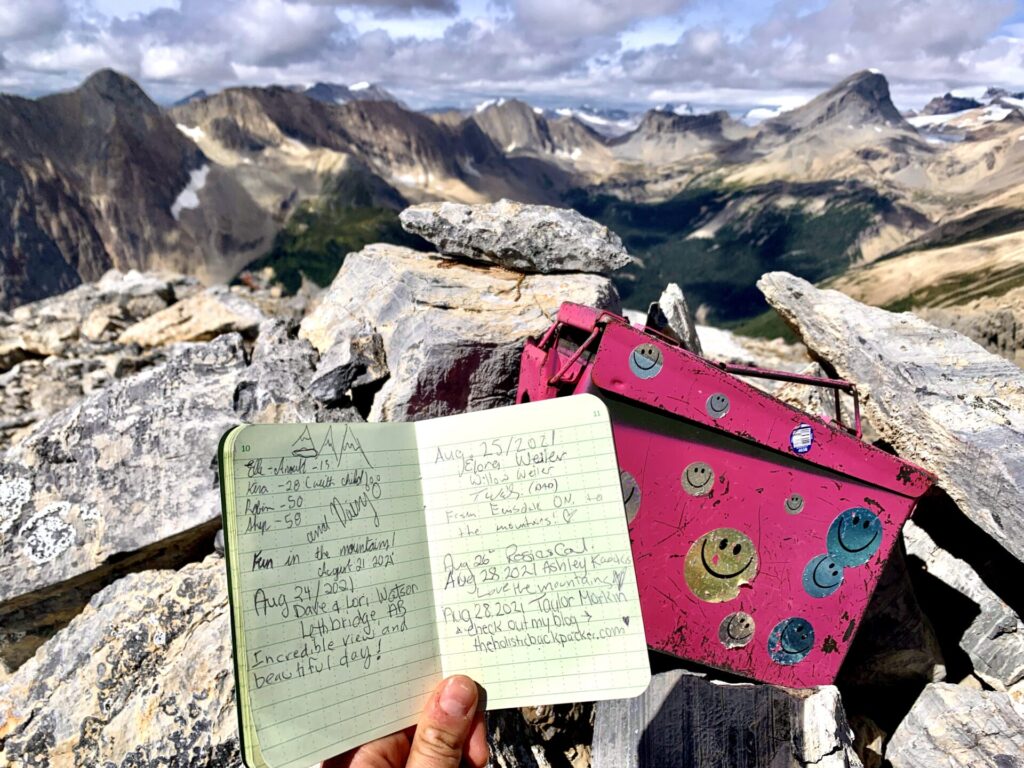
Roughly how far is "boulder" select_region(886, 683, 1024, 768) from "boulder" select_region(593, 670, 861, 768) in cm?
78

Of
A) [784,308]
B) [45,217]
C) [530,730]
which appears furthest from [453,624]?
[45,217]

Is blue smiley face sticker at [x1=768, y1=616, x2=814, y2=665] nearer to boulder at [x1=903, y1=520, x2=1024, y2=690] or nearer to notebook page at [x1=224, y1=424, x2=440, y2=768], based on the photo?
boulder at [x1=903, y1=520, x2=1024, y2=690]

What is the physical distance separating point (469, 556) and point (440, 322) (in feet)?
9.70

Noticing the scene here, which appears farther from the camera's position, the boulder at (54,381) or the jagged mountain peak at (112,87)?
the jagged mountain peak at (112,87)

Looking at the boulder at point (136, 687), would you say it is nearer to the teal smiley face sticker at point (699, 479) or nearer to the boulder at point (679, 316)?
the teal smiley face sticker at point (699, 479)

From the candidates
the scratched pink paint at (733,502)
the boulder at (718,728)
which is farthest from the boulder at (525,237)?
the boulder at (718,728)

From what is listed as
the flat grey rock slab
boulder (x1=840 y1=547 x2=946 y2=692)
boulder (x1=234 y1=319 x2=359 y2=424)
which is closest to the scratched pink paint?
boulder (x1=840 y1=547 x2=946 y2=692)

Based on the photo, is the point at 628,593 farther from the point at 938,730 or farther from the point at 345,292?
the point at 345,292

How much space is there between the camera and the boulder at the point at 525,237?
6.07 meters

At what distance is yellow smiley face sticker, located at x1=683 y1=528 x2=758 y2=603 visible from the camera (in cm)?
414

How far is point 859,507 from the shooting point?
4.14 metres

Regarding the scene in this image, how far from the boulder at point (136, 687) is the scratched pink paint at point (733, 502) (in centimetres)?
265

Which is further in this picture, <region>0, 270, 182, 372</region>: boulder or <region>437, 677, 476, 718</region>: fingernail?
<region>0, 270, 182, 372</region>: boulder

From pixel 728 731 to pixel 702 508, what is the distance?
1.39 m
